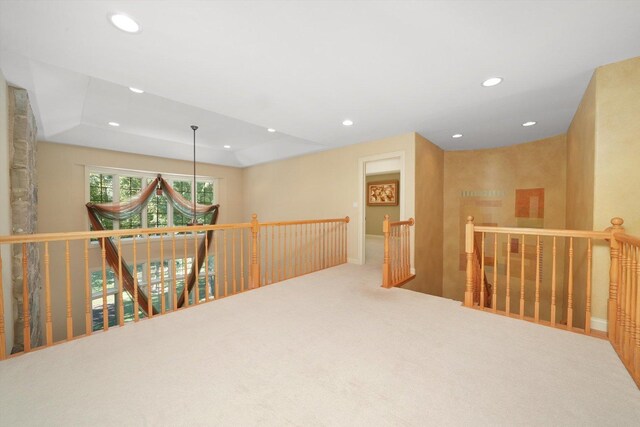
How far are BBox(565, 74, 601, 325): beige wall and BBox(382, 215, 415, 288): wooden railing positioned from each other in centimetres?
209

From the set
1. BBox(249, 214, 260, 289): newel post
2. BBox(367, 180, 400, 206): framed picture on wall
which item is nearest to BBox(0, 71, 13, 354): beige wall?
BBox(249, 214, 260, 289): newel post

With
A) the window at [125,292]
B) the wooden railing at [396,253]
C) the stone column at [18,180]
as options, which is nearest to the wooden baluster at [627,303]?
the wooden railing at [396,253]

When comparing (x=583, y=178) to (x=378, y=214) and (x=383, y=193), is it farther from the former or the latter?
(x=378, y=214)

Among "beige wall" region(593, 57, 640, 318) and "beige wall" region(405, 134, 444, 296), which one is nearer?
"beige wall" region(593, 57, 640, 318)

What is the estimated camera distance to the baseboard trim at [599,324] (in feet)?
8.09

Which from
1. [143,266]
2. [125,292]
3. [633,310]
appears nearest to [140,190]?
[143,266]

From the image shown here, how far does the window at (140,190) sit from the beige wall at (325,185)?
1.53m

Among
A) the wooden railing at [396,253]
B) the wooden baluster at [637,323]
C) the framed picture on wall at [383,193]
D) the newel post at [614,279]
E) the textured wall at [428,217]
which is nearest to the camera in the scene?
the wooden baluster at [637,323]

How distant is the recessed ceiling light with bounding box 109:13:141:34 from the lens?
178cm

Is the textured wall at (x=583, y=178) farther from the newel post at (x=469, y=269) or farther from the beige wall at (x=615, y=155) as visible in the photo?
the newel post at (x=469, y=269)

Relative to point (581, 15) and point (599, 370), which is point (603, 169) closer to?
point (581, 15)

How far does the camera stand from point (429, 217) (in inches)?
204

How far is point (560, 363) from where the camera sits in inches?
71.6

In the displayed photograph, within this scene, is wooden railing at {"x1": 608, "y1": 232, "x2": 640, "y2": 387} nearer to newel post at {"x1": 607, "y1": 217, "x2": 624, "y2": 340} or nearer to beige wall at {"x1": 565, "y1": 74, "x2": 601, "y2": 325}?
newel post at {"x1": 607, "y1": 217, "x2": 624, "y2": 340}
